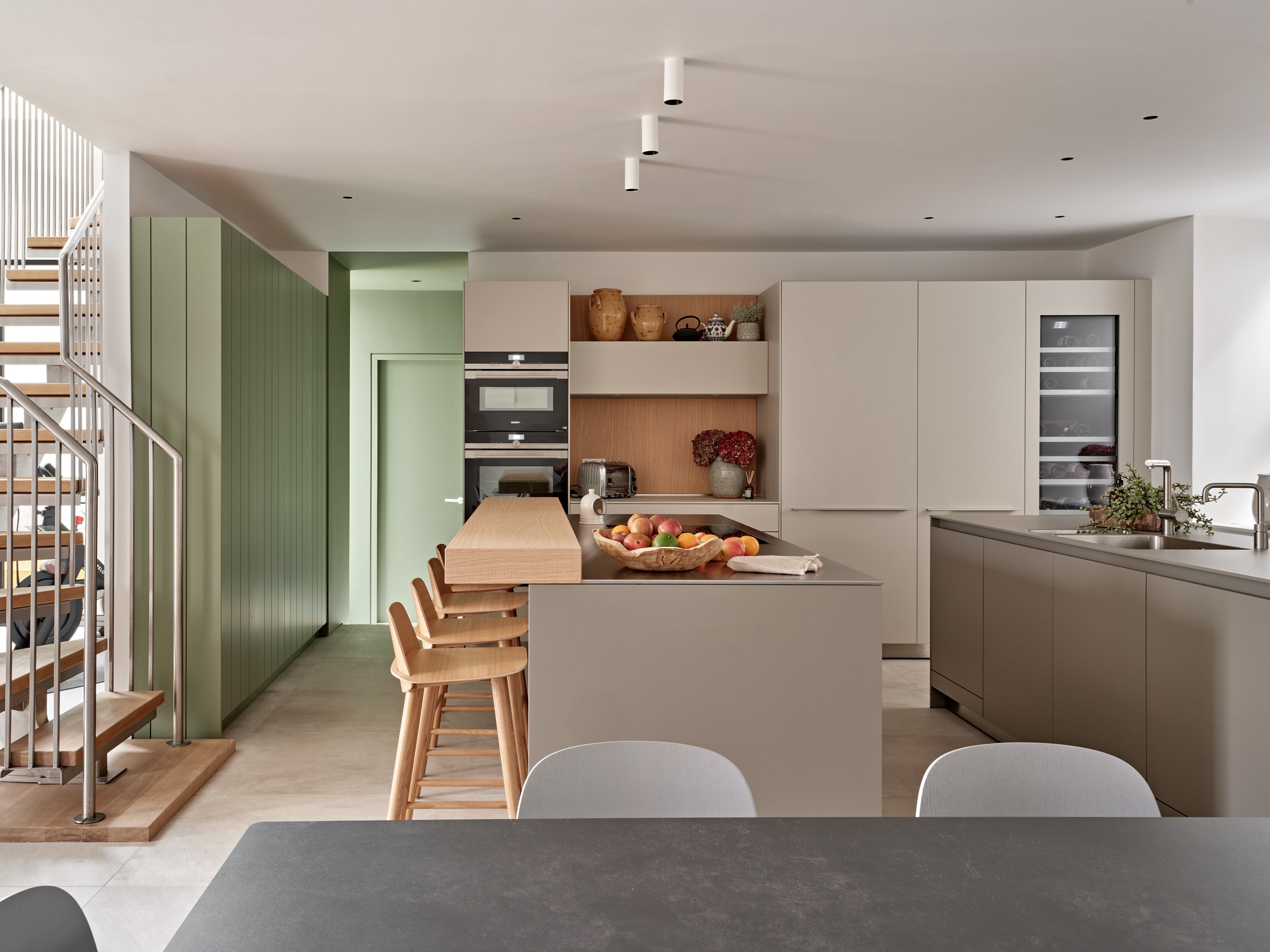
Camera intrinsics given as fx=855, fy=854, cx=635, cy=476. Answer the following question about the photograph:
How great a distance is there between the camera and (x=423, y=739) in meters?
2.63

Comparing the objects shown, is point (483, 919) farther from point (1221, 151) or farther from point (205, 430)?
point (1221, 151)

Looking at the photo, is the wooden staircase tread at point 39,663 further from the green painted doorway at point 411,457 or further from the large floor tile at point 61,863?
the green painted doorway at point 411,457

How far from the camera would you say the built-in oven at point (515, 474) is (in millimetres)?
5184

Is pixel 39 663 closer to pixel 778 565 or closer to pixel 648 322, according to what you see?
pixel 778 565

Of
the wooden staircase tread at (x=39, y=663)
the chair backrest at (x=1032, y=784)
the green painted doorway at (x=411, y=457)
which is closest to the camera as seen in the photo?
the chair backrest at (x=1032, y=784)

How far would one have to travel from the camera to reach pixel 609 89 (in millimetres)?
3043

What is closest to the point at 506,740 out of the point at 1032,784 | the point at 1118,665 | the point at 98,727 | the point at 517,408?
the point at 98,727

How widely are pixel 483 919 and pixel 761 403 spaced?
4.94m

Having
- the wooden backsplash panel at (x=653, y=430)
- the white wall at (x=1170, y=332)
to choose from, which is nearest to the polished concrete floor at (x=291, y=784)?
the wooden backsplash panel at (x=653, y=430)

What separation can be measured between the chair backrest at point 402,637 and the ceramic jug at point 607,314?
318 centimetres

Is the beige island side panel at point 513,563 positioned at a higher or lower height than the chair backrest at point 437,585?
higher

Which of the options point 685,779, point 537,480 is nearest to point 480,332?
point 537,480

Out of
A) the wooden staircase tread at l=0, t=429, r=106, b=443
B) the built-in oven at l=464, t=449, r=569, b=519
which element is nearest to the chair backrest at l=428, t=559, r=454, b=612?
the wooden staircase tread at l=0, t=429, r=106, b=443

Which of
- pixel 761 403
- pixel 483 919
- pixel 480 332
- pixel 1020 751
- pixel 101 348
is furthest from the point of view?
pixel 761 403
